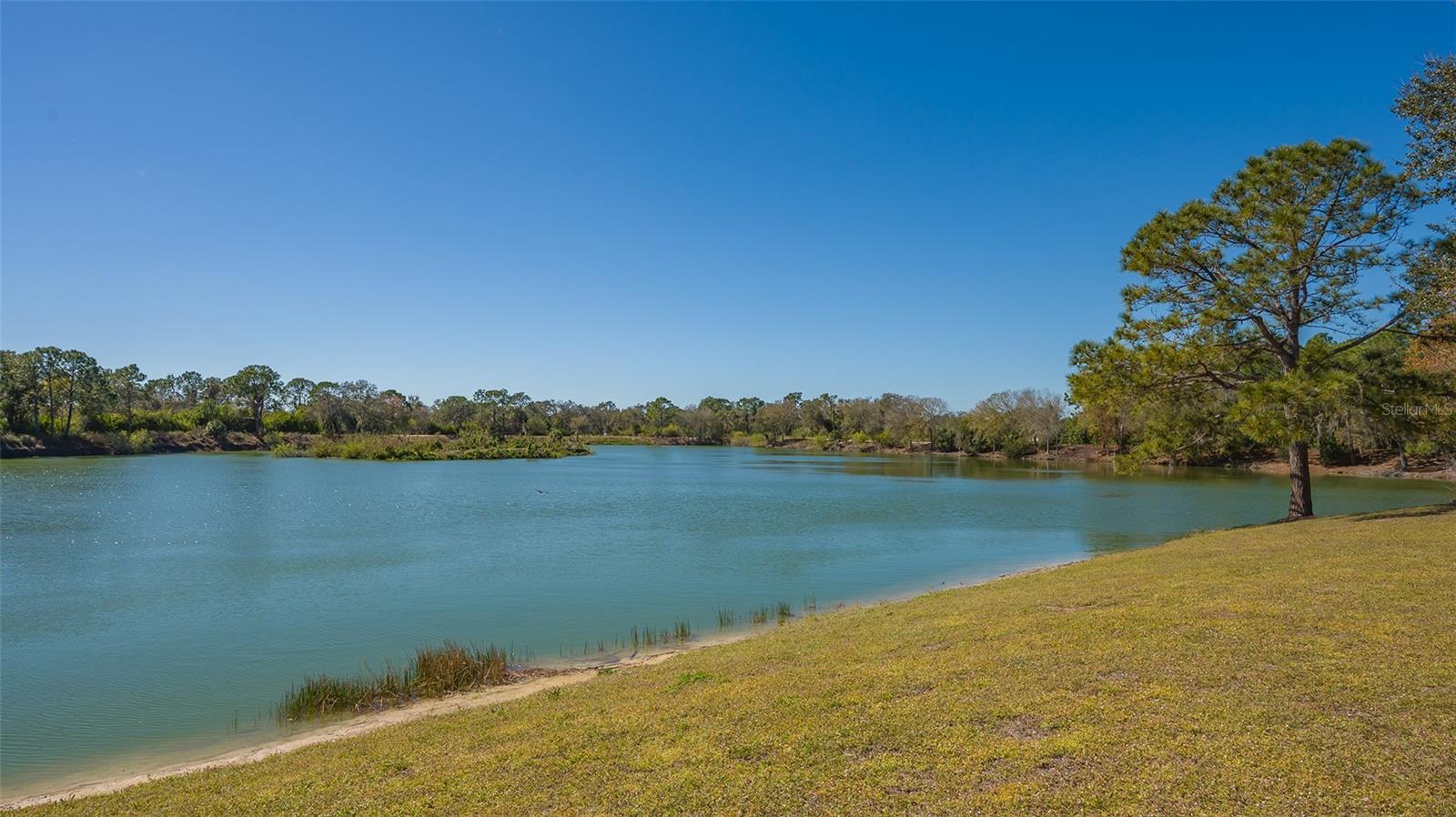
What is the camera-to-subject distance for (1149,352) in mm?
21328

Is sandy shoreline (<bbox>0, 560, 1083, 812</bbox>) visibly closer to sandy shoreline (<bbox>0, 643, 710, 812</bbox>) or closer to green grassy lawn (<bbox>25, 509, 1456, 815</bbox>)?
sandy shoreline (<bbox>0, 643, 710, 812</bbox>)

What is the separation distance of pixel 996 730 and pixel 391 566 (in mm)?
21961

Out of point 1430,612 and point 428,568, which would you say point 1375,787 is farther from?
point 428,568

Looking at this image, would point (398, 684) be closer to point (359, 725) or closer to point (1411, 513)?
point (359, 725)

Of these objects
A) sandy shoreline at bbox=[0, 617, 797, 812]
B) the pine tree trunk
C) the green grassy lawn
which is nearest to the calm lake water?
sandy shoreline at bbox=[0, 617, 797, 812]

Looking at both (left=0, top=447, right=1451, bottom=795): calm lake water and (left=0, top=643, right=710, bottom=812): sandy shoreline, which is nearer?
(left=0, top=643, right=710, bottom=812): sandy shoreline

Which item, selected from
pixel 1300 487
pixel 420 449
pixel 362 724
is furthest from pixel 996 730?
pixel 420 449

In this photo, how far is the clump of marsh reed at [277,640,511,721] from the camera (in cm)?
1155

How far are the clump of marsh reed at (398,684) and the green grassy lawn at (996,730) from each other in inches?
106

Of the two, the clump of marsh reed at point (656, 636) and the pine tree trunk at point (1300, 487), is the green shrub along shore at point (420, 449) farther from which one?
the pine tree trunk at point (1300, 487)

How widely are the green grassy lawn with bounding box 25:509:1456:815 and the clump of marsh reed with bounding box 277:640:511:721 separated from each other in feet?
8.80

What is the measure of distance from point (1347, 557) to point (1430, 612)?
200 inches

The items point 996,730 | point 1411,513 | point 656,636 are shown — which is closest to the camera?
point 996,730

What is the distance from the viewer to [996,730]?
643cm
